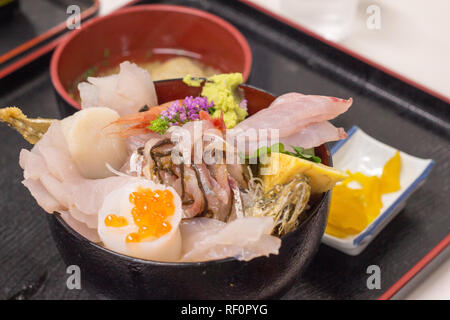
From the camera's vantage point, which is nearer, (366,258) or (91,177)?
(91,177)

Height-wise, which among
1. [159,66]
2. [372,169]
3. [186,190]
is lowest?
[372,169]

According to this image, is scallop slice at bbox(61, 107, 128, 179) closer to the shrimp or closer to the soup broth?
the shrimp

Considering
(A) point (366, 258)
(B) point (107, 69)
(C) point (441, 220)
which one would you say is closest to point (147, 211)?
(A) point (366, 258)

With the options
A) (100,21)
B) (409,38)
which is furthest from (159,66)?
(409,38)

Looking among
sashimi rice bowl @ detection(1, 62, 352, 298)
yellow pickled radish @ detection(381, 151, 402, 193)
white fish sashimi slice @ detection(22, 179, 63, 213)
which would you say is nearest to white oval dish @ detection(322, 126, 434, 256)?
yellow pickled radish @ detection(381, 151, 402, 193)

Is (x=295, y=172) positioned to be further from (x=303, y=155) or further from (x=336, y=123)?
(x=336, y=123)
